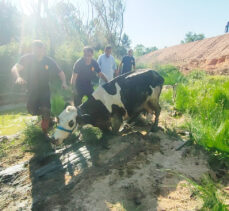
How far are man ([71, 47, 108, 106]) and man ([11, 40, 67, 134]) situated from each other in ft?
1.88

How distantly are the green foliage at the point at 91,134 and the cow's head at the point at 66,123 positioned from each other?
1.53ft

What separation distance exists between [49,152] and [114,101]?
162 cm

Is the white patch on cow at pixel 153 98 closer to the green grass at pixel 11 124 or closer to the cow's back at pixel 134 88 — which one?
the cow's back at pixel 134 88

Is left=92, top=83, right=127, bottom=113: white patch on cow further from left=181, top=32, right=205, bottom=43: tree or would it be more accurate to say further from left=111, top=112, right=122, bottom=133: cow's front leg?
left=181, top=32, right=205, bottom=43: tree

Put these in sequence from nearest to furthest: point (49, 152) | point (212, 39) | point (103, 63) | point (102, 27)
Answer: point (49, 152), point (103, 63), point (212, 39), point (102, 27)

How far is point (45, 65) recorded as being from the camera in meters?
3.71

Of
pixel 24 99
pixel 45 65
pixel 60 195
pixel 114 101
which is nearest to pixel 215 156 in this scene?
pixel 114 101

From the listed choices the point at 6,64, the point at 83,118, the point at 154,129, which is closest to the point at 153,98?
the point at 154,129

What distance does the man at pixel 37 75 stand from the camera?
3.54m

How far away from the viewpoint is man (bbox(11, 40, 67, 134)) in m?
3.54

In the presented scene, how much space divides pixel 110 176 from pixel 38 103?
6.80 feet

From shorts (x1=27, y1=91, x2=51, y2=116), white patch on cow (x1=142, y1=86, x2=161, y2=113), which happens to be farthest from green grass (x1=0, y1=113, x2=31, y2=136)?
white patch on cow (x1=142, y1=86, x2=161, y2=113)

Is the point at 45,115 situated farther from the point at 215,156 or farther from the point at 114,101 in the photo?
the point at 215,156

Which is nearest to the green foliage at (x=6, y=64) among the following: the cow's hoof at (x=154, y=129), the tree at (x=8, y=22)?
the cow's hoof at (x=154, y=129)
